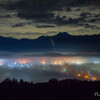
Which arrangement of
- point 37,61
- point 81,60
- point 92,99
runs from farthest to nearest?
point 37,61 → point 81,60 → point 92,99

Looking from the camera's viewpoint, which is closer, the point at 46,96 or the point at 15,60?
the point at 46,96

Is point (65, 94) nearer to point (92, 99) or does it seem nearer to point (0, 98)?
point (92, 99)

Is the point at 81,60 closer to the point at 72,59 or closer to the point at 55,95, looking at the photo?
the point at 72,59

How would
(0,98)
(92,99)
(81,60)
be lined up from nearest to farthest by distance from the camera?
(92,99) < (0,98) < (81,60)

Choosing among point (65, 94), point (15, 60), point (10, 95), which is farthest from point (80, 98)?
point (15, 60)

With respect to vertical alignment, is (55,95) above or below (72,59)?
below

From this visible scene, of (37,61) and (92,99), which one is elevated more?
(37,61)

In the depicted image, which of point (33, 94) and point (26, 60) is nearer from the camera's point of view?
point (33, 94)

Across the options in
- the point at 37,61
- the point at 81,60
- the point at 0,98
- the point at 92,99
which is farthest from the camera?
the point at 37,61

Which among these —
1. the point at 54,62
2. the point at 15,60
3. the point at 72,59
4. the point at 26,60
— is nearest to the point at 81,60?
the point at 72,59
